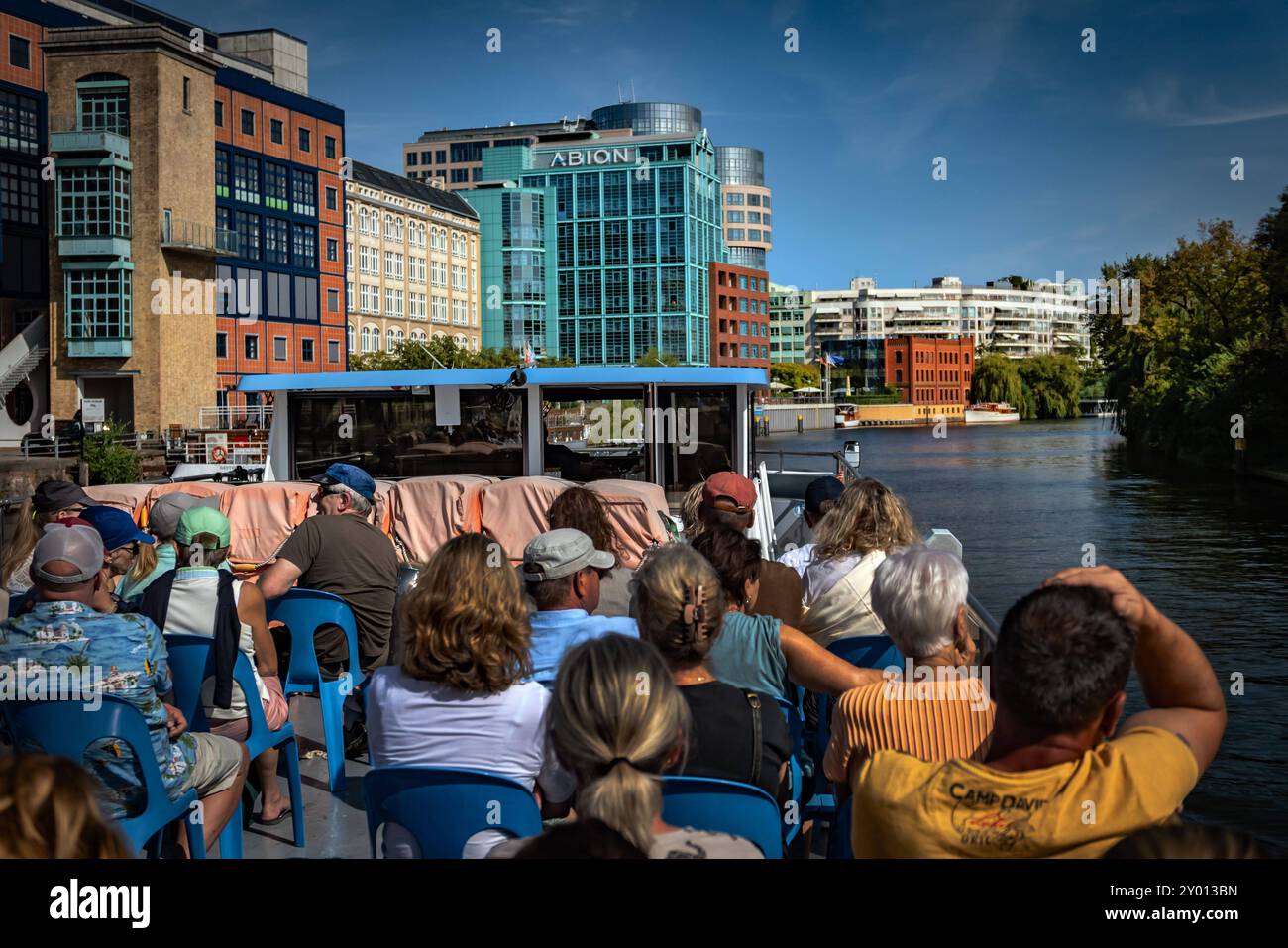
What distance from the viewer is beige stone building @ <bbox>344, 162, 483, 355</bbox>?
281 feet

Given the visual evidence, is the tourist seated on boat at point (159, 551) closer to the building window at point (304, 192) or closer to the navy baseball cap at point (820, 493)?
the navy baseball cap at point (820, 493)

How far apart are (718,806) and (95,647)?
206cm

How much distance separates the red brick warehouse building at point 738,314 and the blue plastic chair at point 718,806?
4624 inches

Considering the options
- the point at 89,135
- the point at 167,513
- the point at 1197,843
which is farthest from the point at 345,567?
the point at 89,135

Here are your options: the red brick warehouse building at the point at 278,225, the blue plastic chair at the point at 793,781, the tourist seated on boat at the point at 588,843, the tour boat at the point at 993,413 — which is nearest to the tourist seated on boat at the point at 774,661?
the blue plastic chair at the point at 793,781

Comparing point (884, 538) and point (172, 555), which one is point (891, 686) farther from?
point (172, 555)

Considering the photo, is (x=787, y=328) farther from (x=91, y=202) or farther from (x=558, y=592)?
(x=558, y=592)

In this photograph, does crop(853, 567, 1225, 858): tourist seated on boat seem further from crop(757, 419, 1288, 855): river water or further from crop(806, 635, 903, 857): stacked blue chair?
crop(757, 419, 1288, 855): river water

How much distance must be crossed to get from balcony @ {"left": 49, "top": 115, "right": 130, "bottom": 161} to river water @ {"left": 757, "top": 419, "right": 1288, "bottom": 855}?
34615 mm

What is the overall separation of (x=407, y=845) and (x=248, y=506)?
6229mm

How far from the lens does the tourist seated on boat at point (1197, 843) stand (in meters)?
2.16

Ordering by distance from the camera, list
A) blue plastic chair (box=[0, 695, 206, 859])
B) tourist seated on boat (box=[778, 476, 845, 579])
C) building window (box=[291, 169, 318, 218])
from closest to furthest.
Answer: blue plastic chair (box=[0, 695, 206, 859]), tourist seated on boat (box=[778, 476, 845, 579]), building window (box=[291, 169, 318, 218])

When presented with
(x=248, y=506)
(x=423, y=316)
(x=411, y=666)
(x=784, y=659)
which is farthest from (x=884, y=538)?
(x=423, y=316)

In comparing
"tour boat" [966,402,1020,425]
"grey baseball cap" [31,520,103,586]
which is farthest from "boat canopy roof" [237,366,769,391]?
"tour boat" [966,402,1020,425]
